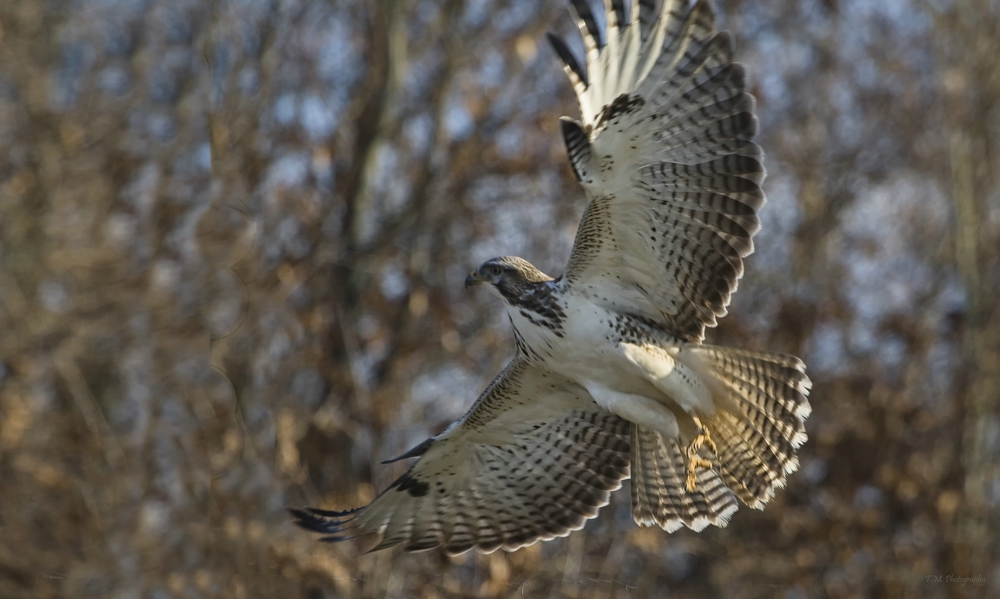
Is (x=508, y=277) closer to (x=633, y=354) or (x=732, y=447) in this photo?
(x=633, y=354)

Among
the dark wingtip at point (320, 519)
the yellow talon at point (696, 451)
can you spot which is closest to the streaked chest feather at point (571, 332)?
the yellow talon at point (696, 451)

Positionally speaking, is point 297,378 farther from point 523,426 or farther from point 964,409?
point 964,409

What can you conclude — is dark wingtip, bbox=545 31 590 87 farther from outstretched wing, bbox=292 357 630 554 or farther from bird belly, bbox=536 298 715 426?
outstretched wing, bbox=292 357 630 554

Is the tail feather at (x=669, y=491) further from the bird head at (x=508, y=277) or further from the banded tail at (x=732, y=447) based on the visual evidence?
the bird head at (x=508, y=277)

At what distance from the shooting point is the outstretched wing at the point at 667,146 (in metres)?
4.98

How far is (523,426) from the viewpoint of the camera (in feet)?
20.8

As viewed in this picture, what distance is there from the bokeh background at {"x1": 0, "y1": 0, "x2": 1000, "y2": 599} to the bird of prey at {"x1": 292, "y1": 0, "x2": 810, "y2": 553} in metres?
1.37

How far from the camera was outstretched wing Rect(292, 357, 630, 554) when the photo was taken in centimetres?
621

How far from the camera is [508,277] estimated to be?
5.63m

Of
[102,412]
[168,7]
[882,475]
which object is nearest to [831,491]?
[882,475]

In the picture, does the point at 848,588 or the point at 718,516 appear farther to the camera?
the point at 848,588

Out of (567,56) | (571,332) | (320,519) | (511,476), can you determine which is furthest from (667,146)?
(320,519)

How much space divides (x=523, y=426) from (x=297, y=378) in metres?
4.51

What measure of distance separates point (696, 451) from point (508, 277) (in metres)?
1.34
